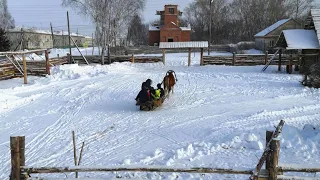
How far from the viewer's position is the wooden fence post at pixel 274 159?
377cm

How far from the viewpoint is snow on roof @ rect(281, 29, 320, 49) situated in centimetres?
2123

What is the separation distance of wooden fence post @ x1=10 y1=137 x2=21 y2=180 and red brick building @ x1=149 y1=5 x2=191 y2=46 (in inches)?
2005

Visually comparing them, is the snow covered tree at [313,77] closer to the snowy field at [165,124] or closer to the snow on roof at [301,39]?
the snowy field at [165,124]

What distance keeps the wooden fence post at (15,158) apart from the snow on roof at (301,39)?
20.4 meters

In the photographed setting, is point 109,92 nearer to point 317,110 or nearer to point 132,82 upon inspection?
point 132,82

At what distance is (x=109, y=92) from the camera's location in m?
15.0

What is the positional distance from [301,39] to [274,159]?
817 inches

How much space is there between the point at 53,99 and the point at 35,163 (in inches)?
291

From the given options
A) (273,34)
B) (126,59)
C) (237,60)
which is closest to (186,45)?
(237,60)

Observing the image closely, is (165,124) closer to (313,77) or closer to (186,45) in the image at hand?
(313,77)

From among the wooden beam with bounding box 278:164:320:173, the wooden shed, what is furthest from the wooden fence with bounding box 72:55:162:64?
the wooden beam with bounding box 278:164:320:173

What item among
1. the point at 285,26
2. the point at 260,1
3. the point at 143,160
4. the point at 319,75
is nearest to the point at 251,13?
the point at 260,1

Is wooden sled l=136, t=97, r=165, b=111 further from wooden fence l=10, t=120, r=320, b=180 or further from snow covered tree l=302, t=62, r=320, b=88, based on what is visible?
snow covered tree l=302, t=62, r=320, b=88

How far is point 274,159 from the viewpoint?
385 centimetres
